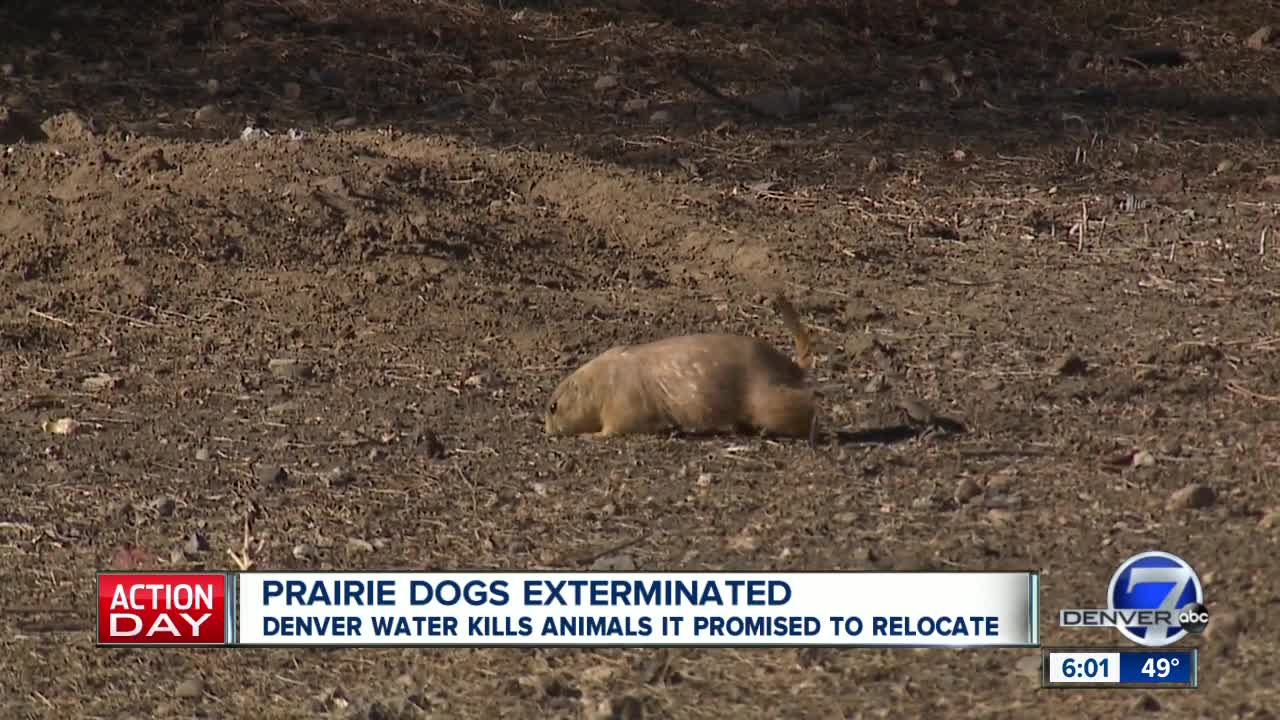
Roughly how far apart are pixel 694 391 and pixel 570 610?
1303 mm

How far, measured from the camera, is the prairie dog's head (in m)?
6.16

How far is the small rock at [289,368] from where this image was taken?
703 centimetres

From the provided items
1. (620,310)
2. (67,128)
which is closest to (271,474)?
(620,310)

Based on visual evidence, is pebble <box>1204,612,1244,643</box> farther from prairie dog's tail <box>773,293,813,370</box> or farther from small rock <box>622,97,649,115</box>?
small rock <box>622,97,649,115</box>

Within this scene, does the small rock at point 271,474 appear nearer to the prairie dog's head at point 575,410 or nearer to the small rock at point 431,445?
the small rock at point 431,445

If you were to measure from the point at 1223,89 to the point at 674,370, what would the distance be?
240 inches

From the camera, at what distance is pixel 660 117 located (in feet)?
33.3

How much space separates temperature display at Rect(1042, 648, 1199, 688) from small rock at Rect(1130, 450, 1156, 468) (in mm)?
1287

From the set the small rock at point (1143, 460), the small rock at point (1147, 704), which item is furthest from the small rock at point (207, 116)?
the small rock at point (1147, 704)

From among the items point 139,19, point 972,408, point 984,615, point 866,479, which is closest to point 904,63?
point 139,19

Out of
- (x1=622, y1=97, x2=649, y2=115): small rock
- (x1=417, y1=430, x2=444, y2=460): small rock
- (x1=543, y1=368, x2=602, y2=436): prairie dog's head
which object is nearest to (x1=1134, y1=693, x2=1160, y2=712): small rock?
(x1=543, y1=368, x2=602, y2=436): prairie dog's head

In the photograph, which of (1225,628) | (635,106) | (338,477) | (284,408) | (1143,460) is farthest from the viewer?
(635,106)

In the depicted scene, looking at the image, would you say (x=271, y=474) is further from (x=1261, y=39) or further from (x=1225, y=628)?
(x=1261, y=39)

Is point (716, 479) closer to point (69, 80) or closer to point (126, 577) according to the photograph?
point (126, 577)
